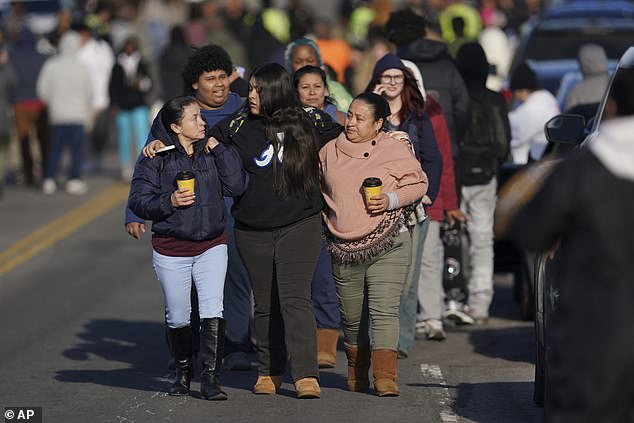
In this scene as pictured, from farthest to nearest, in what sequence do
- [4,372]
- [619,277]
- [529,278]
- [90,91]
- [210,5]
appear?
[210,5], [90,91], [529,278], [4,372], [619,277]

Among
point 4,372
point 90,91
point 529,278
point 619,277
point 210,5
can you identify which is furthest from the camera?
point 210,5

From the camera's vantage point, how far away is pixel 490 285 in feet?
41.4

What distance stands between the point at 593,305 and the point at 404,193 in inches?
129

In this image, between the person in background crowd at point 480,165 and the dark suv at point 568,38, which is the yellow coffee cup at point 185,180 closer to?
the person in background crowd at point 480,165

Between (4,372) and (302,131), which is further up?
(302,131)

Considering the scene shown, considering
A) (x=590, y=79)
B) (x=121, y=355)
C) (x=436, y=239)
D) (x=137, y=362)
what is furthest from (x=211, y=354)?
(x=590, y=79)

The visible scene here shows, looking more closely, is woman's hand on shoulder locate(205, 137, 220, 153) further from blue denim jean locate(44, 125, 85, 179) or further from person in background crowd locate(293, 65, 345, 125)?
blue denim jean locate(44, 125, 85, 179)

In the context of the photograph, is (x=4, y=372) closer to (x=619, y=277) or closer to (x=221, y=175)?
(x=221, y=175)

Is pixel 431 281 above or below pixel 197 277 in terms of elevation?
below

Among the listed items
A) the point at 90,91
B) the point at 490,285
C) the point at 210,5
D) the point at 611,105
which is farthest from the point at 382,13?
the point at 611,105

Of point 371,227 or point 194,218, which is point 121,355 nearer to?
point 194,218

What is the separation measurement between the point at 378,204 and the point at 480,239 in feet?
11.8

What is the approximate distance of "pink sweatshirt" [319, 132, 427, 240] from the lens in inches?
366

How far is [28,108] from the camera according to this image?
22766 mm
